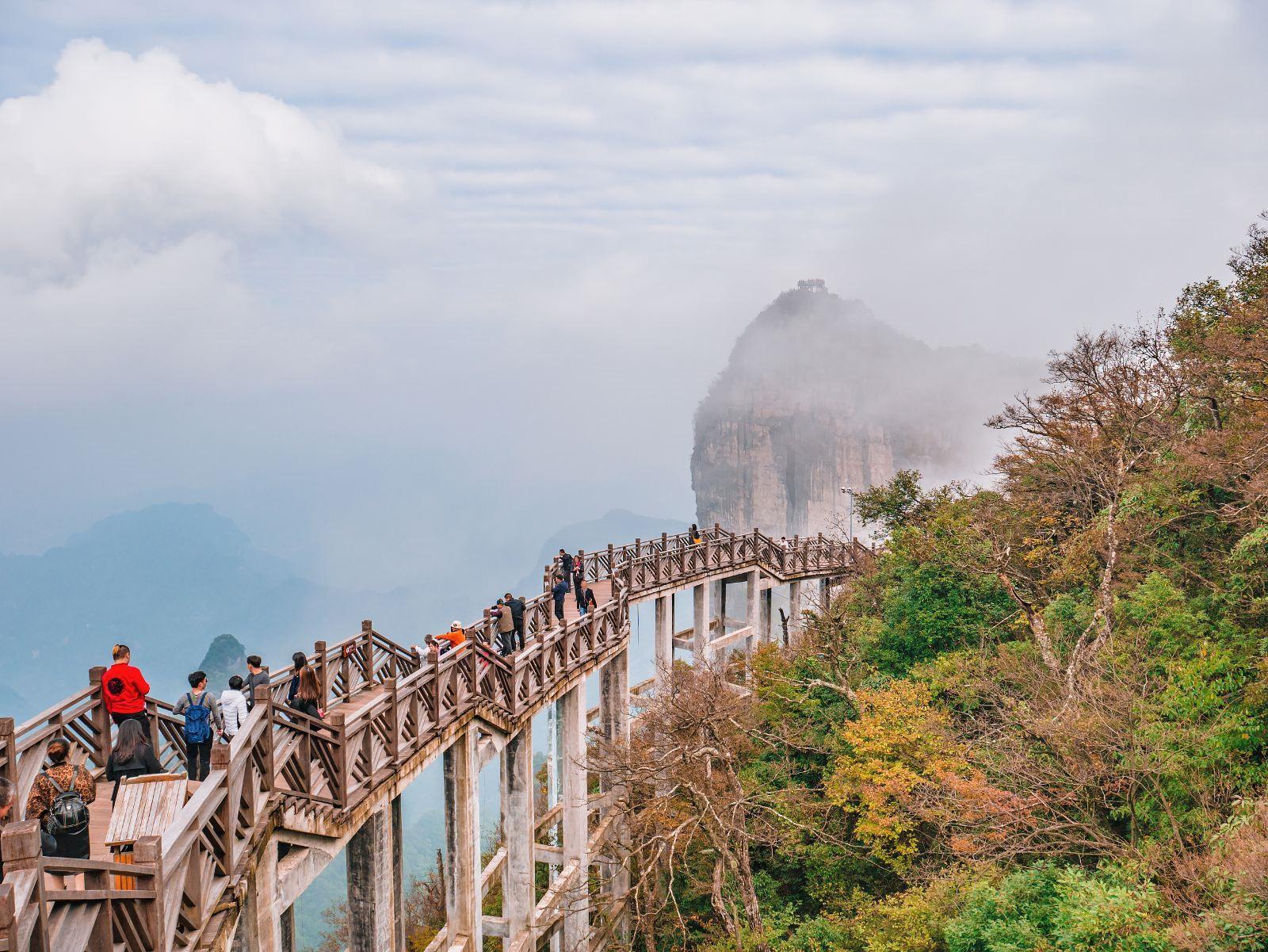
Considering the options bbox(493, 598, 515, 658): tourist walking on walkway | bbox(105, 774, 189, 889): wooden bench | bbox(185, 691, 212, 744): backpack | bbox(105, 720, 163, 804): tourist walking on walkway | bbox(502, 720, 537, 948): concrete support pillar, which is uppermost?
bbox(493, 598, 515, 658): tourist walking on walkway

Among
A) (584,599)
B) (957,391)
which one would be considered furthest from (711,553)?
(957,391)

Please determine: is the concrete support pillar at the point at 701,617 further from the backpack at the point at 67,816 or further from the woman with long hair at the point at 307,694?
the backpack at the point at 67,816

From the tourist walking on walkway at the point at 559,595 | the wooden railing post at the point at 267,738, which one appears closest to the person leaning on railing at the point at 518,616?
the tourist walking on walkway at the point at 559,595

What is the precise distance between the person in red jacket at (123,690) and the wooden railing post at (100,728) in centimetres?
17

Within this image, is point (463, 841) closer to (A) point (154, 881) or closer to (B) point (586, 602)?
(B) point (586, 602)

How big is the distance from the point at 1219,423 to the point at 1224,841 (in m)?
10.1

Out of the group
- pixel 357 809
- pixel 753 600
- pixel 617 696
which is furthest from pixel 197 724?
pixel 753 600

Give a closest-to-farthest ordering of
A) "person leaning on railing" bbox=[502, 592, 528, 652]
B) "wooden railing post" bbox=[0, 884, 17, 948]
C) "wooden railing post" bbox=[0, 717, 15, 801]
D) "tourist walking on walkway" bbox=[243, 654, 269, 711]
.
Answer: "wooden railing post" bbox=[0, 884, 17, 948]
"wooden railing post" bbox=[0, 717, 15, 801]
"tourist walking on walkway" bbox=[243, 654, 269, 711]
"person leaning on railing" bbox=[502, 592, 528, 652]

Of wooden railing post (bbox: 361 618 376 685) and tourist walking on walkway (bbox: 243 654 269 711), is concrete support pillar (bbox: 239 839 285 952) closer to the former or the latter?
tourist walking on walkway (bbox: 243 654 269 711)

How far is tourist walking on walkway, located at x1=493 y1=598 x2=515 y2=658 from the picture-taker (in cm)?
1577

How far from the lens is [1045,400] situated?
22.4 meters

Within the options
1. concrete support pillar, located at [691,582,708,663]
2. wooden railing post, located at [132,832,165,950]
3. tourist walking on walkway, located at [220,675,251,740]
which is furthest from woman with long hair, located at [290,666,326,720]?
concrete support pillar, located at [691,582,708,663]

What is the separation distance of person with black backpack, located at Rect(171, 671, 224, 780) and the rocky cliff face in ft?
321

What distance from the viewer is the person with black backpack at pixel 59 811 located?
228 inches
